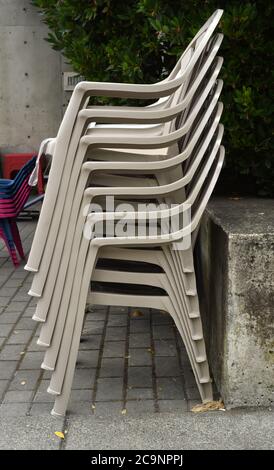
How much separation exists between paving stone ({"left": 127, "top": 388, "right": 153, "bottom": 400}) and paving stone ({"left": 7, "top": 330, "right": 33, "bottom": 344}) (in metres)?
1.12

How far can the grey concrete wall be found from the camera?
31.1 feet

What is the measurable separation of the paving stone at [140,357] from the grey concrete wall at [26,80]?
6.39 m

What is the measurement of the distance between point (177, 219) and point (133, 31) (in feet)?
6.68

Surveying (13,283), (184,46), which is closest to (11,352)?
(13,283)

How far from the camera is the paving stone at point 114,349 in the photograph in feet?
13.0

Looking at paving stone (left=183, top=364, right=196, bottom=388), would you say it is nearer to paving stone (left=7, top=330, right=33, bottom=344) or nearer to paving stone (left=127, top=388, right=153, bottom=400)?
paving stone (left=127, top=388, right=153, bottom=400)

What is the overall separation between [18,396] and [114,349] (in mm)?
857

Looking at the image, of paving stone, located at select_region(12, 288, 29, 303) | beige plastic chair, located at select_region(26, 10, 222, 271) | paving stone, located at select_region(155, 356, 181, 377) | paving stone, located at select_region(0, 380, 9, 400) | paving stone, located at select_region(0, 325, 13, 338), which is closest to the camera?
beige plastic chair, located at select_region(26, 10, 222, 271)

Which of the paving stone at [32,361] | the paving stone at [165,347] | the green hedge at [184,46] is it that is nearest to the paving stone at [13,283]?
the paving stone at [32,361]

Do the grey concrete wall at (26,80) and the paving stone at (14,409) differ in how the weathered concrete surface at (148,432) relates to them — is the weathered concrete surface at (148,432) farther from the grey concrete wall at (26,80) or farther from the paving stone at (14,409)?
the grey concrete wall at (26,80)

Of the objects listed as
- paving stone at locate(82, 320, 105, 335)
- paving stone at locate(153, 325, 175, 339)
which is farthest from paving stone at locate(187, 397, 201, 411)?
paving stone at locate(82, 320, 105, 335)

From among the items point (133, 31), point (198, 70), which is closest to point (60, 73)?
point (133, 31)

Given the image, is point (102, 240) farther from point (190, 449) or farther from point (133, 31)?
point (133, 31)

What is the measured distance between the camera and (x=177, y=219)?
2986mm
